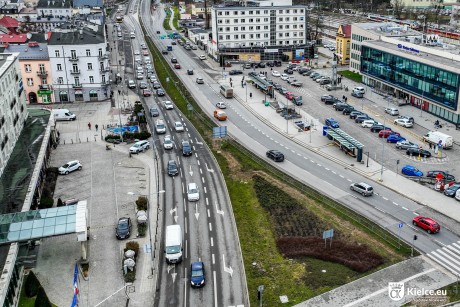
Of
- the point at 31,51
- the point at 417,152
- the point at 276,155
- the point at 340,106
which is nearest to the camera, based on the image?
the point at 276,155

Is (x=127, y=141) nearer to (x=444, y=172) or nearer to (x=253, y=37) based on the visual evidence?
(x=444, y=172)

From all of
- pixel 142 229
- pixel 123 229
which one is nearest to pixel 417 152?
pixel 142 229

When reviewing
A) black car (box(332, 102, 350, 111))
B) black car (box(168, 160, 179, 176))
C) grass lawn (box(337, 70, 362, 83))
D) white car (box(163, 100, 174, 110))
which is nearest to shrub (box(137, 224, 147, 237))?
black car (box(168, 160, 179, 176))

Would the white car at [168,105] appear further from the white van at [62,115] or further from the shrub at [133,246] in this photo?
A: the shrub at [133,246]

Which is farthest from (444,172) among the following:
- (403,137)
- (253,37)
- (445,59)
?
(253,37)

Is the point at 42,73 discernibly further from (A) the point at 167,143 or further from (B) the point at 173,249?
(B) the point at 173,249

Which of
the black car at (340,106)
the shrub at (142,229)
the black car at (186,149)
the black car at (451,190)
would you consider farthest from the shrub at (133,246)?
the black car at (340,106)
